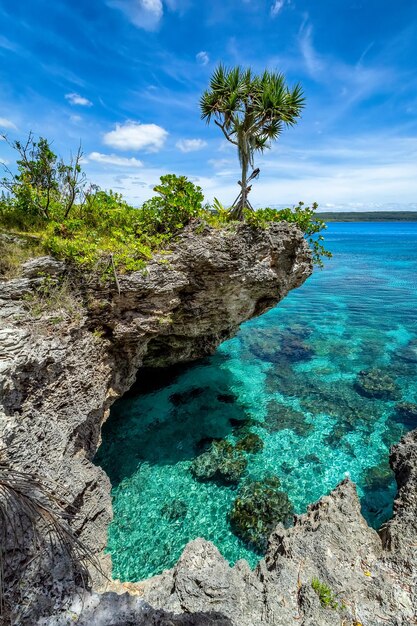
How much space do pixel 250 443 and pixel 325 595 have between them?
616 cm

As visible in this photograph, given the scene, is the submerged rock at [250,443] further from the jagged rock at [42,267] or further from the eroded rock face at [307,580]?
the jagged rock at [42,267]

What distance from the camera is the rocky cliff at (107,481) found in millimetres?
4176

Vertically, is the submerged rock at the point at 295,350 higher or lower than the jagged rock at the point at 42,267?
lower

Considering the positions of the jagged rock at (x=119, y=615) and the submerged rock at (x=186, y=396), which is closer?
the jagged rock at (x=119, y=615)

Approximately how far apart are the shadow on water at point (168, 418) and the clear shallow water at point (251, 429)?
0.04 metres

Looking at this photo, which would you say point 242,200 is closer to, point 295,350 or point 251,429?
point 251,429

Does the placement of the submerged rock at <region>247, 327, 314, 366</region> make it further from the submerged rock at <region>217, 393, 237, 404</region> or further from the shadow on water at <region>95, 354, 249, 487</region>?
the submerged rock at <region>217, 393, 237, 404</region>

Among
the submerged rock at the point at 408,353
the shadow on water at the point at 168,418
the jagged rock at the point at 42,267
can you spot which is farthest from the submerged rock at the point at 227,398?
the submerged rock at the point at 408,353

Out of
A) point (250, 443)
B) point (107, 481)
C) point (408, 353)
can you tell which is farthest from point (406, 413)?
point (107, 481)

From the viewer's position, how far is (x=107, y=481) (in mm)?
7262

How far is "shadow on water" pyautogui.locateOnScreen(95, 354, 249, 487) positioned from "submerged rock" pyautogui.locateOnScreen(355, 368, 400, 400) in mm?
5954

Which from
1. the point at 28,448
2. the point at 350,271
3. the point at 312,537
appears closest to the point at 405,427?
the point at 312,537

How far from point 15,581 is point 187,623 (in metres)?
2.42

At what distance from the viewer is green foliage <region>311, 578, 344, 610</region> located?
425 cm
